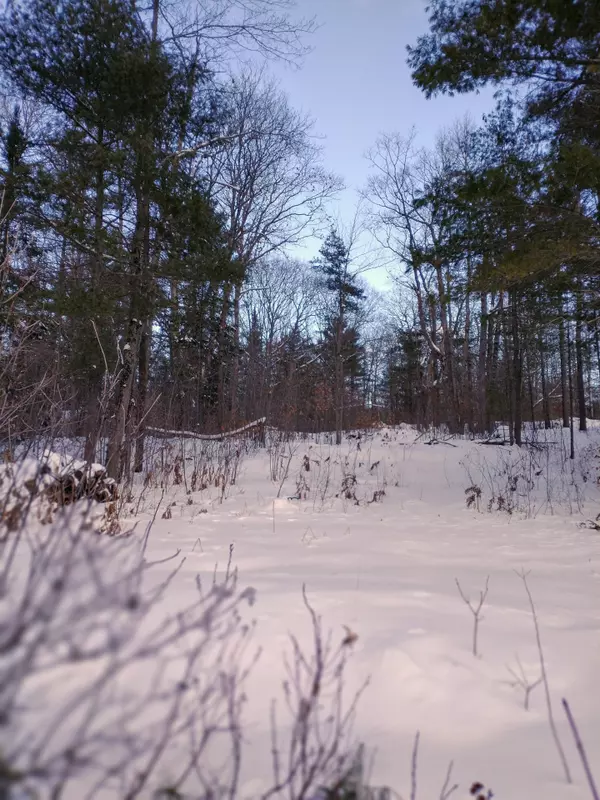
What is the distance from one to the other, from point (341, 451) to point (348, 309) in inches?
274

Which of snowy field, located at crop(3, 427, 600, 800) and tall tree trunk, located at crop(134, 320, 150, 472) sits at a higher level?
tall tree trunk, located at crop(134, 320, 150, 472)

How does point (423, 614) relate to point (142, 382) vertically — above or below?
below

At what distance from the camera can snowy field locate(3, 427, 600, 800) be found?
1339mm

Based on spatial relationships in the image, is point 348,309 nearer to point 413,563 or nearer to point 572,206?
point 572,206

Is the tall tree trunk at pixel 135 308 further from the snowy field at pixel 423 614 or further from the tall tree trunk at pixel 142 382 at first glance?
the snowy field at pixel 423 614

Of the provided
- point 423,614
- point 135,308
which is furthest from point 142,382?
point 423,614

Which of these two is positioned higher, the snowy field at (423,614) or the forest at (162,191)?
the forest at (162,191)

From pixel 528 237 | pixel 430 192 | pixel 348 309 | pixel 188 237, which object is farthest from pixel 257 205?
pixel 528 237

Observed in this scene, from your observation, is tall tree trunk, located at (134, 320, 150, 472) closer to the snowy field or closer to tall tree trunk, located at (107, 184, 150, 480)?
tall tree trunk, located at (107, 184, 150, 480)

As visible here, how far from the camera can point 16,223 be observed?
6.69 meters

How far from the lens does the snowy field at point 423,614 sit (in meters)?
1.34

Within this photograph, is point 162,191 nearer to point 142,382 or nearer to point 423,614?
point 142,382

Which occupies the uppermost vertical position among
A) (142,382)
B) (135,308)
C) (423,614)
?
(135,308)

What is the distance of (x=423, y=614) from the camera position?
229 centimetres
